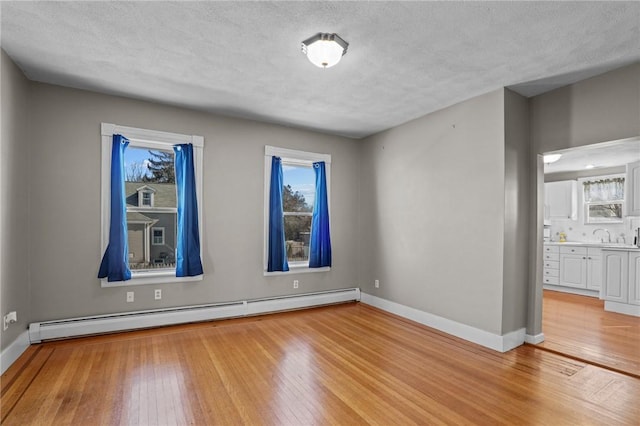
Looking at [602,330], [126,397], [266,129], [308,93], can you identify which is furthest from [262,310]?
[602,330]

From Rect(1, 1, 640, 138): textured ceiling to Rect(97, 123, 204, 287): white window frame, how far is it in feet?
1.42

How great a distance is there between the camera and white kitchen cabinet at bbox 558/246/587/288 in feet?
19.4

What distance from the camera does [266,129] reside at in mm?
4840

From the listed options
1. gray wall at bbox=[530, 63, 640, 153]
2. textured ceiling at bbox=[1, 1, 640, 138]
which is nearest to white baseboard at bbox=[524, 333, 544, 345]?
gray wall at bbox=[530, 63, 640, 153]

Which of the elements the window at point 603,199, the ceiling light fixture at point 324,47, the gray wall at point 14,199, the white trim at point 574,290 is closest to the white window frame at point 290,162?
the ceiling light fixture at point 324,47

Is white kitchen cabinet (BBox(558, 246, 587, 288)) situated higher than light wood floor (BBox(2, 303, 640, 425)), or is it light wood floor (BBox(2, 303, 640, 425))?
white kitchen cabinet (BBox(558, 246, 587, 288))

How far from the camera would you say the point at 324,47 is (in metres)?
Answer: 2.52

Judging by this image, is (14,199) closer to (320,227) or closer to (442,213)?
(320,227)

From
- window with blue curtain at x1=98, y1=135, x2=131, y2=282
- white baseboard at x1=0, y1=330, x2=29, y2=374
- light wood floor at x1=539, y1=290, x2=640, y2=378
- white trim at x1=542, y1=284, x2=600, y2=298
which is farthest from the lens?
white trim at x1=542, y1=284, x2=600, y2=298

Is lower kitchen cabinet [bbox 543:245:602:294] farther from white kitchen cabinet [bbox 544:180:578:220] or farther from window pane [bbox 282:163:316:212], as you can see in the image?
window pane [bbox 282:163:316:212]

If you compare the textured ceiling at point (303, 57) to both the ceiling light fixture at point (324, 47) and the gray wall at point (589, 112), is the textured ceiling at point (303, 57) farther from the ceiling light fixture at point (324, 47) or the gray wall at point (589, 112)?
the gray wall at point (589, 112)

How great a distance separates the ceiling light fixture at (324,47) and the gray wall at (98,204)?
7.60 feet

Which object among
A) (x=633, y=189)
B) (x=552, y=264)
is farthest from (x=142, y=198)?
(x=633, y=189)

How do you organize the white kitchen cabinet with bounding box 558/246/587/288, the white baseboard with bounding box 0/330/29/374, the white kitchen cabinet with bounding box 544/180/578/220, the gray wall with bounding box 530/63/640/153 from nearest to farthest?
the white baseboard with bounding box 0/330/29/374 < the gray wall with bounding box 530/63/640/153 < the white kitchen cabinet with bounding box 558/246/587/288 < the white kitchen cabinet with bounding box 544/180/578/220
